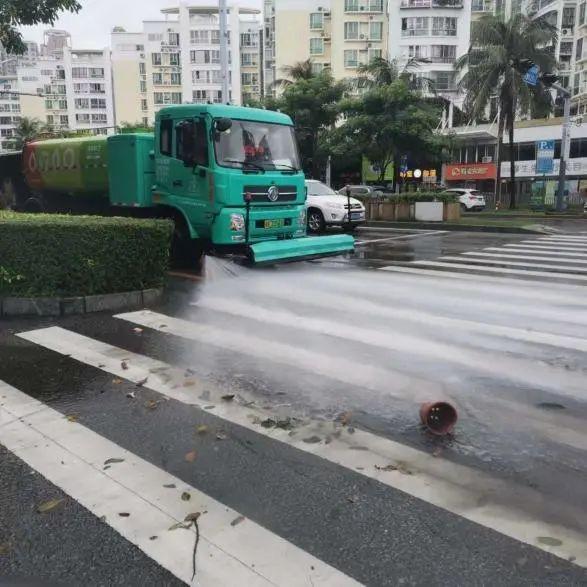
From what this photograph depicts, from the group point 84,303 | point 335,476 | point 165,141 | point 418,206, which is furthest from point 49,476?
point 418,206

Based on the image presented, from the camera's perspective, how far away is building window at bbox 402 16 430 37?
5750 cm

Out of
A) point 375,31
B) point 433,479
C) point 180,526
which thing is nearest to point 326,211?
point 433,479

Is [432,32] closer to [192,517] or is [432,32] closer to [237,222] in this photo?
[237,222]

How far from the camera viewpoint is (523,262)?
1293 centimetres

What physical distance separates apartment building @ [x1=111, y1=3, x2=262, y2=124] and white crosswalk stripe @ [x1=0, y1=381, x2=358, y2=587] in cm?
7941

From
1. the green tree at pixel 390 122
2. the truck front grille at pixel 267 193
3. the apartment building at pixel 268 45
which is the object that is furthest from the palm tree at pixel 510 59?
the apartment building at pixel 268 45

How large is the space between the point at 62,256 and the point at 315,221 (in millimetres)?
12259

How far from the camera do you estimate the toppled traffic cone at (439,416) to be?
421cm

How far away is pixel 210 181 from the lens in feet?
34.4

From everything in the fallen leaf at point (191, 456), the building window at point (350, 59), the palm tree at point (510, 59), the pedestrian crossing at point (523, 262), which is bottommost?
the fallen leaf at point (191, 456)

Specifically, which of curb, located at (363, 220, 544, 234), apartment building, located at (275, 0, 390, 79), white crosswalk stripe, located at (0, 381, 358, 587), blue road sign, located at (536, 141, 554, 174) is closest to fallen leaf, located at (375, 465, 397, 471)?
white crosswalk stripe, located at (0, 381, 358, 587)

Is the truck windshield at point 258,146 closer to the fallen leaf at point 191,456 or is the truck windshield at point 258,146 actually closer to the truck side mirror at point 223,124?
the truck side mirror at point 223,124

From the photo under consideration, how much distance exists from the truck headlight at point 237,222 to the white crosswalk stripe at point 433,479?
5.58m

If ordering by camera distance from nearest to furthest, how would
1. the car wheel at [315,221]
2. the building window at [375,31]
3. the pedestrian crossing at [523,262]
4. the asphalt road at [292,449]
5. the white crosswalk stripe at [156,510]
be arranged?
the white crosswalk stripe at [156,510], the asphalt road at [292,449], the pedestrian crossing at [523,262], the car wheel at [315,221], the building window at [375,31]
